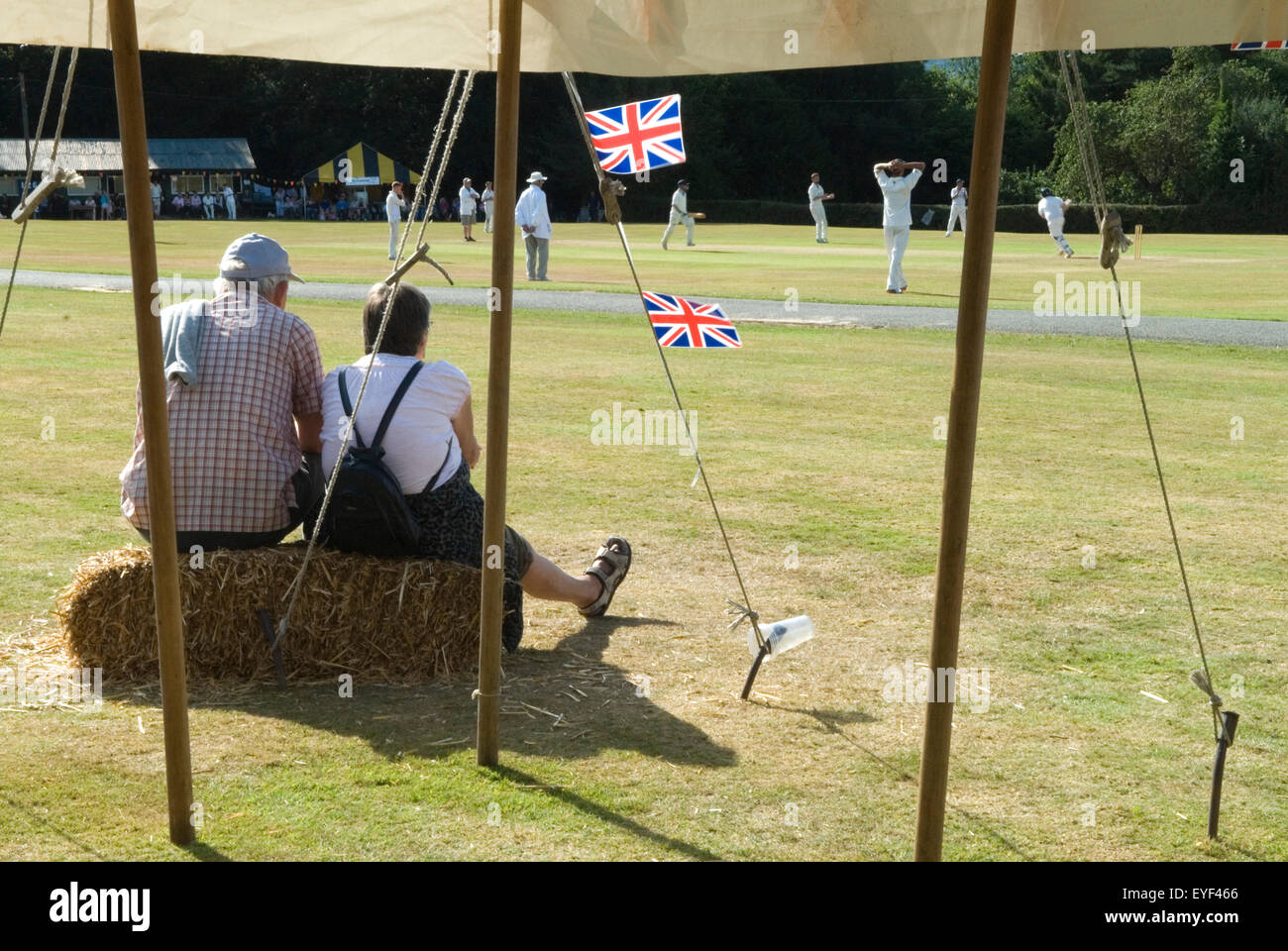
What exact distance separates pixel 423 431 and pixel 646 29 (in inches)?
73.3

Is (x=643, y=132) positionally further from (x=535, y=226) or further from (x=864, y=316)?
(x=535, y=226)

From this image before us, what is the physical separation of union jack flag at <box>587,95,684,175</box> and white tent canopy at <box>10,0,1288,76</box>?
9068mm

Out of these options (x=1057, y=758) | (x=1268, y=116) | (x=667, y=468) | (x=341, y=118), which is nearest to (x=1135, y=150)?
(x=1268, y=116)

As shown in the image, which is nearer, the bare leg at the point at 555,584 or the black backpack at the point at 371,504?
the black backpack at the point at 371,504

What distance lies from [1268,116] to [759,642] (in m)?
74.3

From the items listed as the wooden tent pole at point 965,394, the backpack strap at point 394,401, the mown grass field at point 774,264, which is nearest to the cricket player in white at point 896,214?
the mown grass field at point 774,264

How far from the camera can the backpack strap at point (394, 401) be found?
573 centimetres

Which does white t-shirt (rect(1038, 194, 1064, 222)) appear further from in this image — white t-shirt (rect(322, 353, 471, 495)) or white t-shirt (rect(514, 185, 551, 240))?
white t-shirt (rect(322, 353, 471, 495))

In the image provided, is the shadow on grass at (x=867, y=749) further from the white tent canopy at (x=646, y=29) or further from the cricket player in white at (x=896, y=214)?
the cricket player in white at (x=896, y=214)

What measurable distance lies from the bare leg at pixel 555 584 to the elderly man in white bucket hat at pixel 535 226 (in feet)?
68.2

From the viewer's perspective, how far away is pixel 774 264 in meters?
35.6

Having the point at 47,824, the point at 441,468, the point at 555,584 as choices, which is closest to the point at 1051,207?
the point at 555,584

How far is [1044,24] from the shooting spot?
4188 mm

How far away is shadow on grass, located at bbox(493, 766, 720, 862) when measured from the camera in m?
4.20
